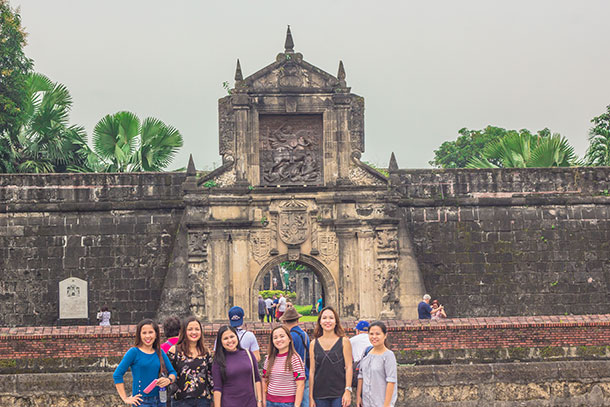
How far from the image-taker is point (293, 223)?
21.0 m

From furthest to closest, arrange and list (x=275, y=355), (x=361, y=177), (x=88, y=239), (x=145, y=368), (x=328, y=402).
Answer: (x=88, y=239) → (x=361, y=177) → (x=328, y=402) → (x=275, y=355) → (x=145, y=368)

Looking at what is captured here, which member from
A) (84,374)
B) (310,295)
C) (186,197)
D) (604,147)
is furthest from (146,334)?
(310,295)

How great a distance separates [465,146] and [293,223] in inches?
1193

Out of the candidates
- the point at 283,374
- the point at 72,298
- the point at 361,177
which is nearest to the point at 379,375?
the point at 283,374

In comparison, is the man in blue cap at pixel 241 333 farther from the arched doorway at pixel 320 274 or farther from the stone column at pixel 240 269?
the arched doorway at pixel 320 274

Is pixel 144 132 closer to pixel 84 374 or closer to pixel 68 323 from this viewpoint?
pixel 68 323

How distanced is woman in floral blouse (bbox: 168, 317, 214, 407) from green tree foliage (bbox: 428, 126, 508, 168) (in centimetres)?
4118

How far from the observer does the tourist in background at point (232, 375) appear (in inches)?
336

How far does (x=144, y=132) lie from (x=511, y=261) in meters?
10.7

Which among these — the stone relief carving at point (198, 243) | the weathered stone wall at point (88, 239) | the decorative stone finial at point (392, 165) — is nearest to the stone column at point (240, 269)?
the stone relief carving at point (198, 243)

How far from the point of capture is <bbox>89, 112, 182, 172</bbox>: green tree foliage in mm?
25141

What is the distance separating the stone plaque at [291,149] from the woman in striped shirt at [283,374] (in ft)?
40.9

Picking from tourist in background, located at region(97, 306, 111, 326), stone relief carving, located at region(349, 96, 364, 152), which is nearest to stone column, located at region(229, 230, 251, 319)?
tourist in background, located at region(97, 306, 111, 326)

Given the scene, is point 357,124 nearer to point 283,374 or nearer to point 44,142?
point 44,142
